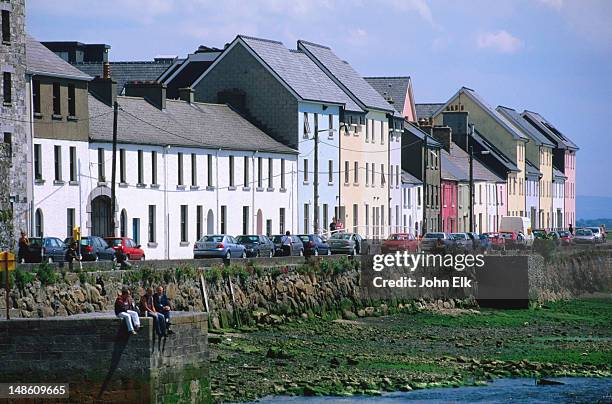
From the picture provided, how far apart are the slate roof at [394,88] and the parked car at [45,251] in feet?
209

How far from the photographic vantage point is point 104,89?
7894 centimetres

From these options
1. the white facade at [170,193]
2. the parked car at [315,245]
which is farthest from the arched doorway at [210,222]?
the parked car at [315,245]

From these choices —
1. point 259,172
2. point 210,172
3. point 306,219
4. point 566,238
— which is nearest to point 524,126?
point 566,238

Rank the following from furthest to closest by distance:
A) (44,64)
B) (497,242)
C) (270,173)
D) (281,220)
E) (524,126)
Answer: (524,126), (497,242), (281,220), (270,173), (44,64)

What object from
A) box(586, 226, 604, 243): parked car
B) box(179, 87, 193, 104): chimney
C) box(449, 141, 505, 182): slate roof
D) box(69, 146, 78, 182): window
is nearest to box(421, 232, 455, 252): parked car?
box(179, 87, 193, 104): chimney

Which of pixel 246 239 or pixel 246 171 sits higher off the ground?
pixel 246 171

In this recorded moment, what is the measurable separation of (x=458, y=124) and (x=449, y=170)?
42.8ft

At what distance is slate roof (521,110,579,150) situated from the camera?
553 ft

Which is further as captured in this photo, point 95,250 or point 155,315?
point 95,250

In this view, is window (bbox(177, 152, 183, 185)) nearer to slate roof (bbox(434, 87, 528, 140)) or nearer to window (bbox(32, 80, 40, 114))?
window (bbox(32, 80, 40, 114))

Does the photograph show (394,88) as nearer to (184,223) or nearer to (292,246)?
(184,223)

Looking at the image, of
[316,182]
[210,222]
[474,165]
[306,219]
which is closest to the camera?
[210,222]

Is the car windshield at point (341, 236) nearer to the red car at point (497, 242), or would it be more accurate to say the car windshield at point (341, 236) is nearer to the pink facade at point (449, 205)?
the red car at point (497, 242)

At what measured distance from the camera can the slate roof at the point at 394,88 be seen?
12372cm
